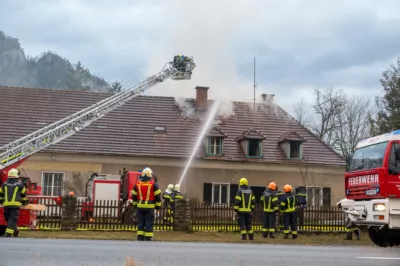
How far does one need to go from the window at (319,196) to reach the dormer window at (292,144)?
210cm

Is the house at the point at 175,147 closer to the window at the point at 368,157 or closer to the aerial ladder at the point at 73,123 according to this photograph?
the aerial ladder at the point at 73,123

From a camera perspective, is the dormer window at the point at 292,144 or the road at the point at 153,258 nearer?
the road at the point at 153,258

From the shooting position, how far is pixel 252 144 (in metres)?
36.2

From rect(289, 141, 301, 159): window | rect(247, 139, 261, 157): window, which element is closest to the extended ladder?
rect(247, 139, 261, 157): window

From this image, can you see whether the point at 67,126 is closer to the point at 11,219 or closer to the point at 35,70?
the point at 11,219

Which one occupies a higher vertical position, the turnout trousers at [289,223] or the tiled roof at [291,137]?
the tiled roof at [291,137]

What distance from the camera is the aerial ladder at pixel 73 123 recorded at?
2459 cm

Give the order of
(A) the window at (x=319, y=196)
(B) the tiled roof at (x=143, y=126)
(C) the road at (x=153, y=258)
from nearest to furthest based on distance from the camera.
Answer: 1. (C) the road at (x=153, y=258)
2. (B) the tiled roof at (x=143, y=126)
3. (A) the window at (x=319, y=196)

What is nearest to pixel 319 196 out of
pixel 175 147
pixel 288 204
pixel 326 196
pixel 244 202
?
pixel 326 196

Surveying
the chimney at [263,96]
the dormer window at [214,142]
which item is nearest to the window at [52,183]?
the dormer window at [214,142]

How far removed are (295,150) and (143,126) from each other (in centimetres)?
904

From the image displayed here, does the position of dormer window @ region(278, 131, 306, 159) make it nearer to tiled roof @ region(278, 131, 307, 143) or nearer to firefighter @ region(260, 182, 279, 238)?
tiled roof @ region(278, 131, 307, 143)

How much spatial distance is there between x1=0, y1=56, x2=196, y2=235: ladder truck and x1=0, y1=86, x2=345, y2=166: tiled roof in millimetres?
7365

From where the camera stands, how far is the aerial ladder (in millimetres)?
24594
